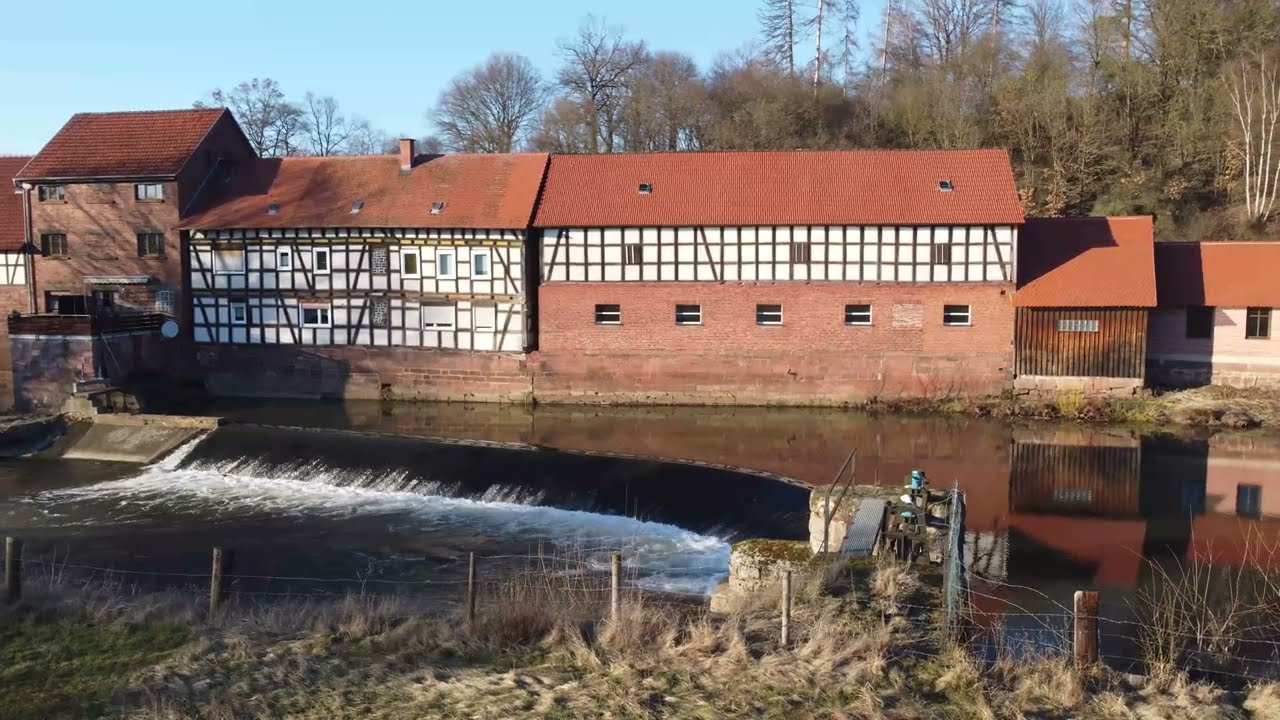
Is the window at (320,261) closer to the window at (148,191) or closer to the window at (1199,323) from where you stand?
the window at (148,191)

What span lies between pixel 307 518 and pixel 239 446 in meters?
4.05

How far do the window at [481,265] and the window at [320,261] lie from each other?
11.7 feet

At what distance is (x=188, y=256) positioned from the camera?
80.5 feet

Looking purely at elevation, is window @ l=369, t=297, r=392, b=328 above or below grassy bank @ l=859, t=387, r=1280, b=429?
above

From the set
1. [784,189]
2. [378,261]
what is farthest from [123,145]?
[784,189]

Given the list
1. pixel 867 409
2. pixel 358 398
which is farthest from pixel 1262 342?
pixel 358 398

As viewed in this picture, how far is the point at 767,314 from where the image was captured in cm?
2227

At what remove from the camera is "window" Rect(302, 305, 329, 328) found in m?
24.0

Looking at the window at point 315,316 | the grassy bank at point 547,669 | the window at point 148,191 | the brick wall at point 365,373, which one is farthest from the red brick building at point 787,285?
the grassy bank at point 547,669

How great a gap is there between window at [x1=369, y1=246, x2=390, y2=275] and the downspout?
28.6 feet

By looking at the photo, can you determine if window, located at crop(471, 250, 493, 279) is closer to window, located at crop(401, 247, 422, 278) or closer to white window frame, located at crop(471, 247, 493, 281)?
white window frame, located at crop(471, 247, 493, 281)

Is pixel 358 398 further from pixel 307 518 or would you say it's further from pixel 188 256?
pixel 307 518

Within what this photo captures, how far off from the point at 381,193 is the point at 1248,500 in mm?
18525

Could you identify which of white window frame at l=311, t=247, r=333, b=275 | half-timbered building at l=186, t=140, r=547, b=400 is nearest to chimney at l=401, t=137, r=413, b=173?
half-timbered building at l=186, t=140, r=547, b=400
